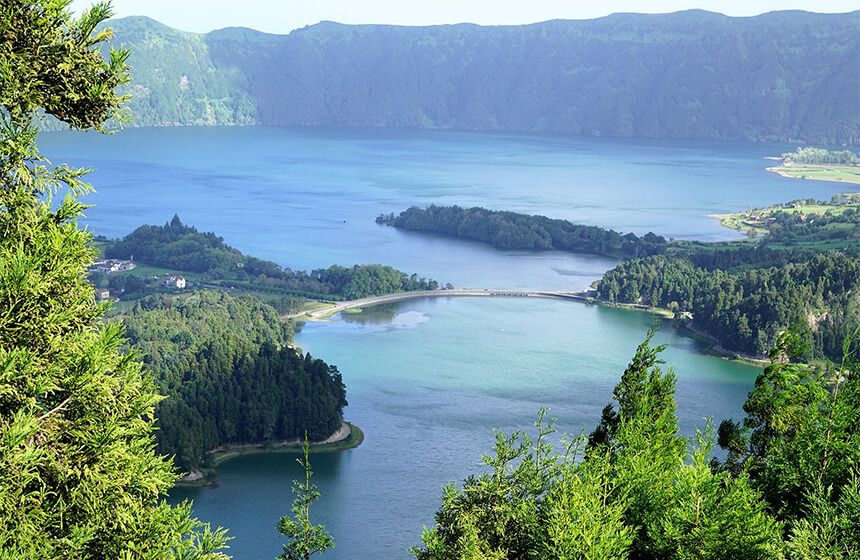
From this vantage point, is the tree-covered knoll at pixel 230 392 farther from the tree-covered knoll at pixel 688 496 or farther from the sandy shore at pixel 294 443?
the tree-covered knoll at pixel 688 496

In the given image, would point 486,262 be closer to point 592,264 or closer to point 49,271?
point 592,264

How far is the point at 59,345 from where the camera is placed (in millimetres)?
8812

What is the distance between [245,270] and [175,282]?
10685 millimetres

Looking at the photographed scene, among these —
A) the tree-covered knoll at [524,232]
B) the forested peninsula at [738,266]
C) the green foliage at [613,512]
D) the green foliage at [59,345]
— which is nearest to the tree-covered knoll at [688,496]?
the green foliage at [613,512]

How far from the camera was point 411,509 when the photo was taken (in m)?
54.8

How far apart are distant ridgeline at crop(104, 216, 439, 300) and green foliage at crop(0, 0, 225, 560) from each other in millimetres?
104887

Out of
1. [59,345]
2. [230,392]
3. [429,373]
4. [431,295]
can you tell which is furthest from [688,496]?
[431,295]

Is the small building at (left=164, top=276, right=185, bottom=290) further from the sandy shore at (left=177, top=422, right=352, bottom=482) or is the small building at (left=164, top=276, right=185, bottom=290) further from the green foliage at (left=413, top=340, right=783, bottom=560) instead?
the green foliage at (left=413, top=340, right=783, bottom=560)

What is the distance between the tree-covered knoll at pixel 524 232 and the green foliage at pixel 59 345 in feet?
440

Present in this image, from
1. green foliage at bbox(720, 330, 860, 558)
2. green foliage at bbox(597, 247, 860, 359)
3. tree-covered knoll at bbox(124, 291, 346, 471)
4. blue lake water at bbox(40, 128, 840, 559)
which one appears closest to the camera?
green foliage at bbox(720, 330, 860, 558)

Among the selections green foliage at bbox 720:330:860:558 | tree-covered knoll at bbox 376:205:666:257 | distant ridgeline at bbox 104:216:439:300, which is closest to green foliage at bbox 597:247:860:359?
tree-covered knoll at bbox 376:205:666:257

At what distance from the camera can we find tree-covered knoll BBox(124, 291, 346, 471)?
6488cm

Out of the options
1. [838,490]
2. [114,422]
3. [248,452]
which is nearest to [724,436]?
[838,490]

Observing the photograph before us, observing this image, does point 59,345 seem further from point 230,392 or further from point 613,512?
point 230,392
